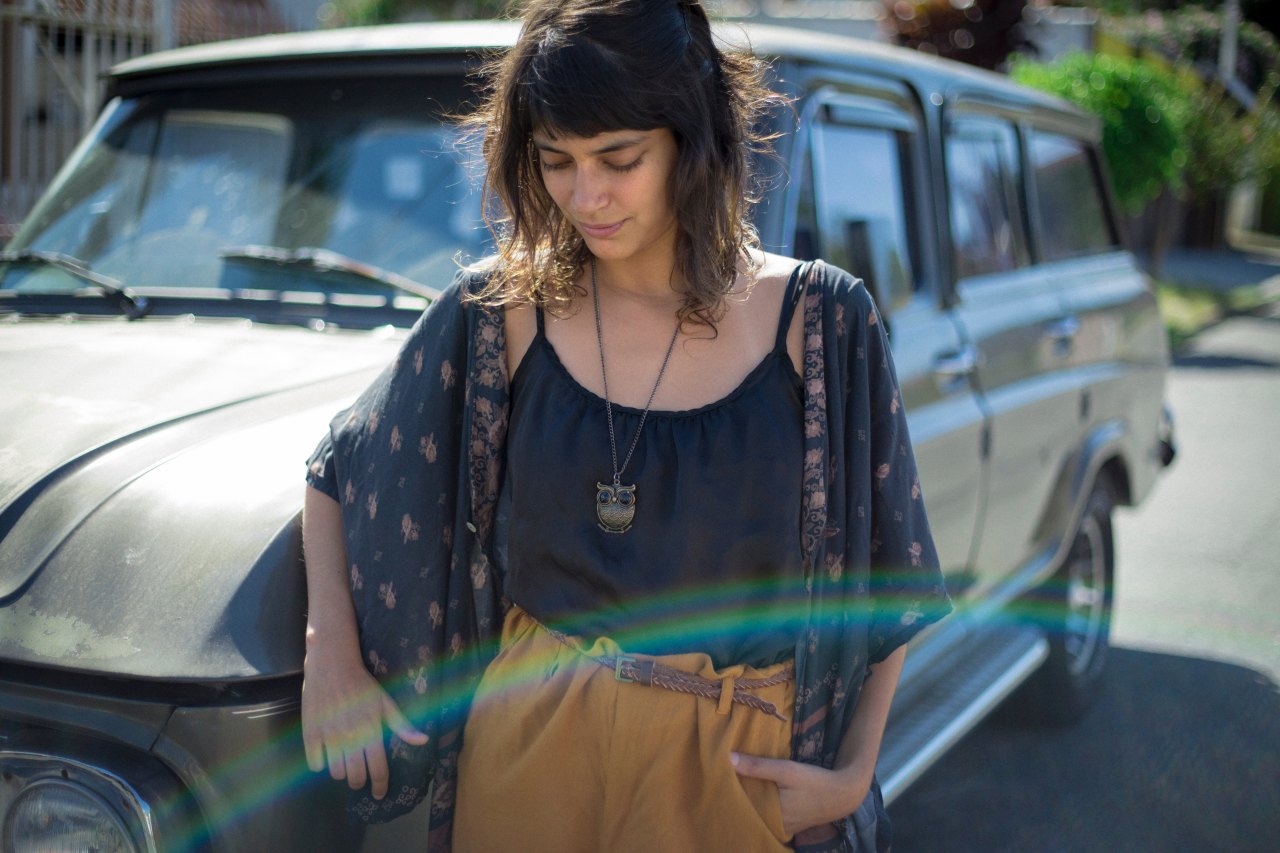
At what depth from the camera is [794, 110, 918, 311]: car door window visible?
2.88 meters

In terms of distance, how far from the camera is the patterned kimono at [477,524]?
1779mm

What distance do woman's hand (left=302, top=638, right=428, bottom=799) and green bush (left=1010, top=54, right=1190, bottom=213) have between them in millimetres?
12567

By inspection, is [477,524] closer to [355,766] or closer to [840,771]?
[355,766]

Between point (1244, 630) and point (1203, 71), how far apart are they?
2512 cm

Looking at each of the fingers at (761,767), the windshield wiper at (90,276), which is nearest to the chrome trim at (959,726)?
the fingers at (761,767)

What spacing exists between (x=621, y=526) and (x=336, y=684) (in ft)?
1.43

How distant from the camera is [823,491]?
1802 mm

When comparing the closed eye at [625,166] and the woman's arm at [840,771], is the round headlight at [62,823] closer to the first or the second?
the woman's arm at [840,771]

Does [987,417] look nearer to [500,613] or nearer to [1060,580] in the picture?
[1060,580]

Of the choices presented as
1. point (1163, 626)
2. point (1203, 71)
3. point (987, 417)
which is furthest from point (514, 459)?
point (1203, 71)

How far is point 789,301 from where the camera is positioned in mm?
1895

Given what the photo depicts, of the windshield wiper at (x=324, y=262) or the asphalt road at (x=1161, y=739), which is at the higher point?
the windshield wiper at (x=324, y=262)

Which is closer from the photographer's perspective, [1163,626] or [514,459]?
[514,459]

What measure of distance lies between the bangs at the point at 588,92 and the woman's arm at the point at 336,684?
2.05ft
